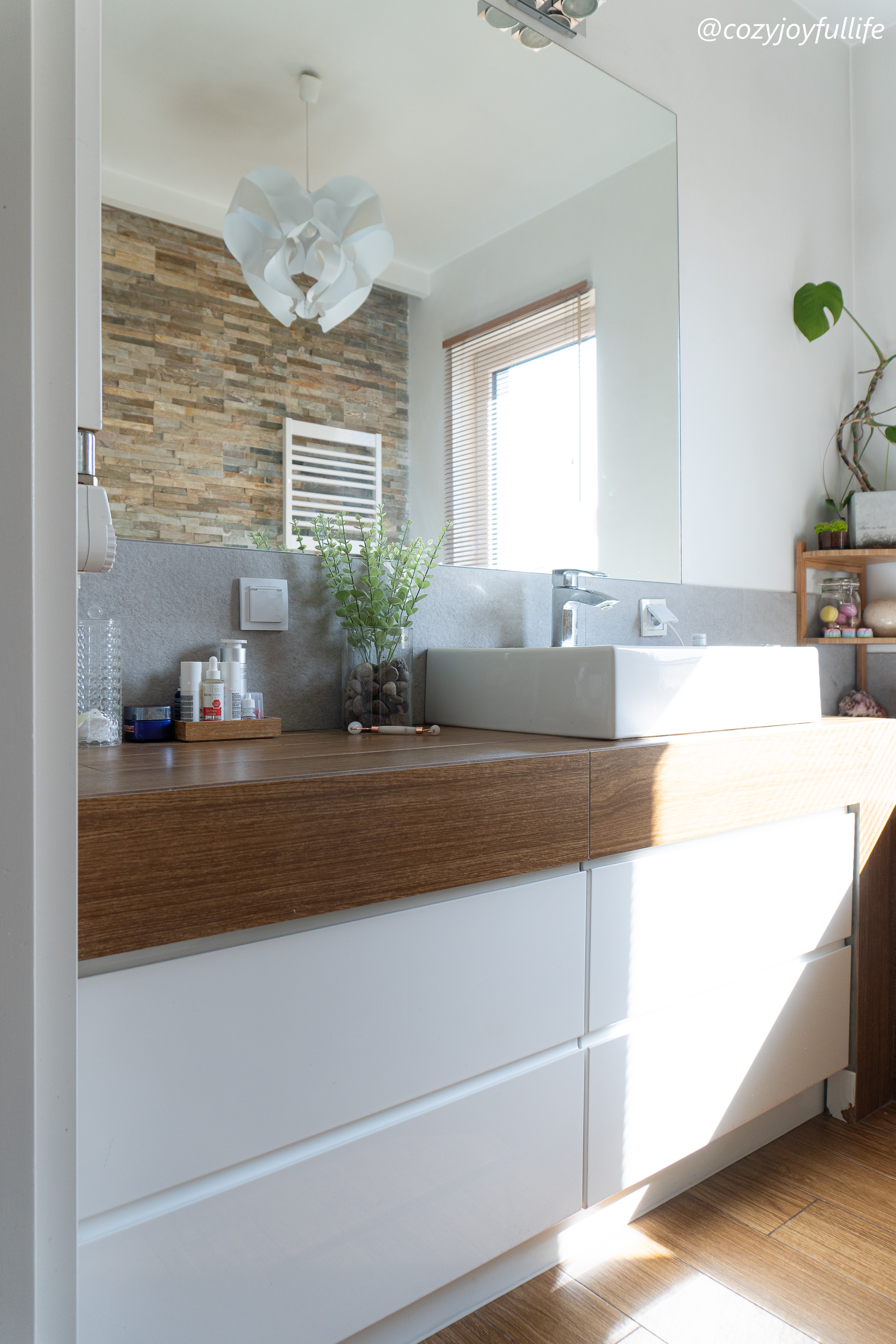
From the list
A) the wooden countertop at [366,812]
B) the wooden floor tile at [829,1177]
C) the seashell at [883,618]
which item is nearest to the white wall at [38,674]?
the wooden countertop at [366,812]

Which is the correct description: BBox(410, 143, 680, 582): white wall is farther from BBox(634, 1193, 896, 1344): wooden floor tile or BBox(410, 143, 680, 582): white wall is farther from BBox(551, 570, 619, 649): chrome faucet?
BBox(634, 1193, 896, 1344): wooden floor tile

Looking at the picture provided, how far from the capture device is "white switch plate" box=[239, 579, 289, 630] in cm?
142

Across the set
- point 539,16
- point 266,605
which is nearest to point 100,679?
point 266,605

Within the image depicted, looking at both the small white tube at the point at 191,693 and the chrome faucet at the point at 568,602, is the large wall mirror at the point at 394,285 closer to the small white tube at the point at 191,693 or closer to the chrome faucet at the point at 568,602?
the chrome faucet at the point at 568,602

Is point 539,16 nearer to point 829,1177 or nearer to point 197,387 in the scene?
point 197,387

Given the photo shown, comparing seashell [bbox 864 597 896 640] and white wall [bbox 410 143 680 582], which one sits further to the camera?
seashell [bbox 864 597 896 640]

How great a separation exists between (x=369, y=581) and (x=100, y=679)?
49 centimetres

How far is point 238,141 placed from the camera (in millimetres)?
1416

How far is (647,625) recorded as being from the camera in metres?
2.04

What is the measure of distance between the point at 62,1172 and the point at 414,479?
1.26 meters

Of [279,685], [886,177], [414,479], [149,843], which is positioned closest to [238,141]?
[414,479]

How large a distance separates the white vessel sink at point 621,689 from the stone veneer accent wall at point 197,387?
1.42ft

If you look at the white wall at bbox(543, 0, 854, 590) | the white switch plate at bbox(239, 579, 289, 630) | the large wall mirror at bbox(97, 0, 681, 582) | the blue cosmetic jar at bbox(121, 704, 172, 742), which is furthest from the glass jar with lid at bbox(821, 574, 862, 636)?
the blue cosmetic jar at bbox(121, 704, 172, 742)

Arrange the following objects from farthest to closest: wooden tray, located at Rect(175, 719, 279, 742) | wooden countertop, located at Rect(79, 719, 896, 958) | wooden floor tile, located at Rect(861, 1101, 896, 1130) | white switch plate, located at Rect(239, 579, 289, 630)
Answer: wooden floor tile, located at Rect(861, 1101, 896, 1130) → white switch plate, located at Rect(239, 579, 289, 630) → wooden tray, located at Rect(175, 719, 279, 742) → wooden countertop, located at Rect(79, 719, 896, 958)
